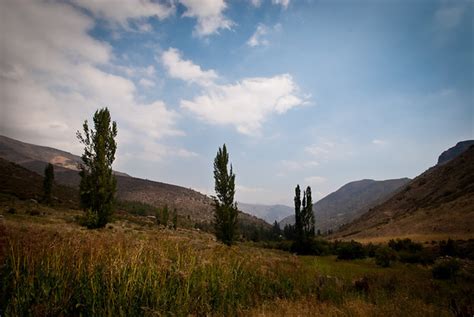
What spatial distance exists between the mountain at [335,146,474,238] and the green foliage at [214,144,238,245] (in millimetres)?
34454

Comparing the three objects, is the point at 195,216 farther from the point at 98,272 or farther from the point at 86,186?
the point at 98,272

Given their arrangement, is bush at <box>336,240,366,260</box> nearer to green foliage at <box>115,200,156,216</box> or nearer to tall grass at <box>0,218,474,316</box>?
tall grass at <box>0,218,474,316</box>

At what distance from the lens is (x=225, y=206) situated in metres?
27.8

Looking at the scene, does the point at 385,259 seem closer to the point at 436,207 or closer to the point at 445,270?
the point at 445,270

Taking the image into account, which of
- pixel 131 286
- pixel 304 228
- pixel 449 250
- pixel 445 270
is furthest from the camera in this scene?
pixel 304 228

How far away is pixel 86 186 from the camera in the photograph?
2314 cm

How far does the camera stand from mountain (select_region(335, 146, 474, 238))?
1760 inches

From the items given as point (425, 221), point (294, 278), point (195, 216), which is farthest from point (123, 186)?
point (294, 278)

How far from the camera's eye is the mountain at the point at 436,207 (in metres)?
44.7

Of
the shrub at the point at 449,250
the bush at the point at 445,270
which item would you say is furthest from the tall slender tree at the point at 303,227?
the bush at the point at 445,270

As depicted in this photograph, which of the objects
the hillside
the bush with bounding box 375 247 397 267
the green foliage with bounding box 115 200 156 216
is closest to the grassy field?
the bush with bounding box 375 247 397 267

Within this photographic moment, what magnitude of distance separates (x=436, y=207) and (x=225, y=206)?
165ft

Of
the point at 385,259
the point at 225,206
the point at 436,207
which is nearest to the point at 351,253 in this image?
the point at 385,259

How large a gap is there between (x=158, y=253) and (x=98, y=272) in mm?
1419
